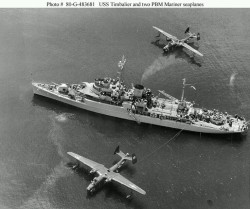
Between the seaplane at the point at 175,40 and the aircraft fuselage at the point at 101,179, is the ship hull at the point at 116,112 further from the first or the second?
the seaplane at the point at 175,40

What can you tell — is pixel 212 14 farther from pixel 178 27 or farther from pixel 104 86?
pixel 104 86

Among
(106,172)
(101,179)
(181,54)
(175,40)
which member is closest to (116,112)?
(106,172)

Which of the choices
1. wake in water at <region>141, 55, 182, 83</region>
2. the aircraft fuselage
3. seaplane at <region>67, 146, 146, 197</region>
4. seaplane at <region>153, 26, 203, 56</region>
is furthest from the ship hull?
seaplane at <region>153, 26, 203, 56</region>

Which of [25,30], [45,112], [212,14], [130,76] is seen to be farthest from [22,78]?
[212,14]

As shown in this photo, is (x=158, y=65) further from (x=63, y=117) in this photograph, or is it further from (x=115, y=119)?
(x=63, y=117)

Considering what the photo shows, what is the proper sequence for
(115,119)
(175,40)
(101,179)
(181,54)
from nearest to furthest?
(101,179) → (115,119) → (181,54) → (175,40)

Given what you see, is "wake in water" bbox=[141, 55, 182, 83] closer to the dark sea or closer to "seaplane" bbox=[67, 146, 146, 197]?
the dark sea

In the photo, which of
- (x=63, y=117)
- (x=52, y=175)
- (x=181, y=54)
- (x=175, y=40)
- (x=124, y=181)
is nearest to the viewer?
(x=124, y=181)
